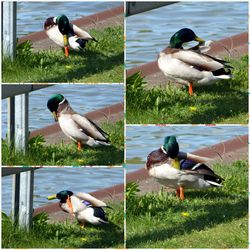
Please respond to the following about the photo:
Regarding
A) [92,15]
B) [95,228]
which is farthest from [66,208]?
[92,15]

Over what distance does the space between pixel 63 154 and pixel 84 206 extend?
44cm

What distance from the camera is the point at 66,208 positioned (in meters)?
8.60

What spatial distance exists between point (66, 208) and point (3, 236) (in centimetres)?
50

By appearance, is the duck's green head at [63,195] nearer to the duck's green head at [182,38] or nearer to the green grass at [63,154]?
the green grass at [63,154]

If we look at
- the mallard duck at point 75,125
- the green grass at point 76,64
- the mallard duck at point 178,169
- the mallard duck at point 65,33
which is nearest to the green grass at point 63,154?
the mallard duck at point 75,125

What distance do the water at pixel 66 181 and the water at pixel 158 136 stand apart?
17cm

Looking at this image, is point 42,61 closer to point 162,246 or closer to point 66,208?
point 66,208

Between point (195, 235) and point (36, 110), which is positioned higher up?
point (36, 110)

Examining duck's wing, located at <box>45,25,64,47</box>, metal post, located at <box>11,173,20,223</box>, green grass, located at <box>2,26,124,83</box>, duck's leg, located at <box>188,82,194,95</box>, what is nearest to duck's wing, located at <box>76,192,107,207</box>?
metal post, located at <box>11,173,20,223</box>

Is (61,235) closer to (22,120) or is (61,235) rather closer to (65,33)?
(22,120)

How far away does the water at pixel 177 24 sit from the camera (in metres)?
8.36

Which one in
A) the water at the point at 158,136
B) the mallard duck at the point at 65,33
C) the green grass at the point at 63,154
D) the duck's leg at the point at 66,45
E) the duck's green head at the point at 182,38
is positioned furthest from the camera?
the duck's leg at the point at 66,45

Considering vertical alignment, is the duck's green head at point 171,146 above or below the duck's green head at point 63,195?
above

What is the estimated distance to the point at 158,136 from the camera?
8336 mm
